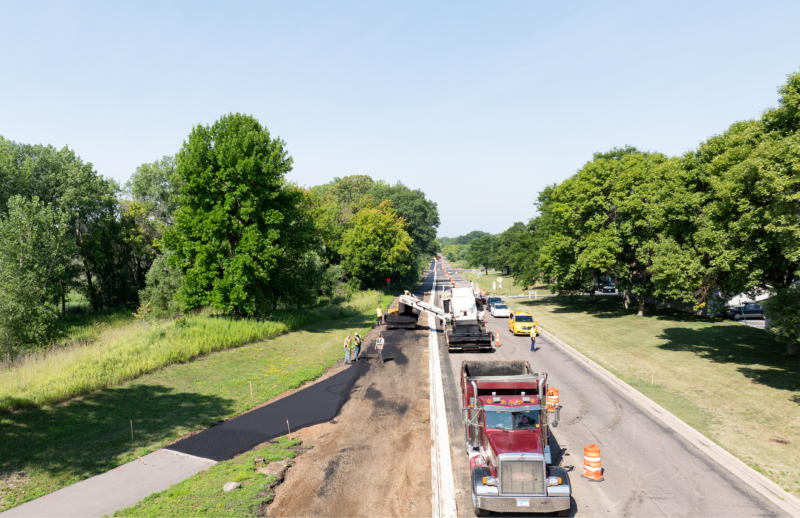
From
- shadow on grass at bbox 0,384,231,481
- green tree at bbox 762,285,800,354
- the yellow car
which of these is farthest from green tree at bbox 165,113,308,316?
green tree at bbox 762,285,800,354

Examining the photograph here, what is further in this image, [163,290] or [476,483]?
[163,290]

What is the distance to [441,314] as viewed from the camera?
105 feet

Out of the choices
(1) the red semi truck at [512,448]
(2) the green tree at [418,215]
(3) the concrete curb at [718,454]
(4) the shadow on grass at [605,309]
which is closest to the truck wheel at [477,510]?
(1) the red semi truck at [512,448]

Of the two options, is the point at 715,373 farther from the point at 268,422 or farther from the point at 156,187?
the point at 156,187

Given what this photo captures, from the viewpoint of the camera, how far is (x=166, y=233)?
30656mm

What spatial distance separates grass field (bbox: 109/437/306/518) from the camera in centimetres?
909

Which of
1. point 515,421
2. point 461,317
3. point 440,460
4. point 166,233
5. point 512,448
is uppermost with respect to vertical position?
point 166,233

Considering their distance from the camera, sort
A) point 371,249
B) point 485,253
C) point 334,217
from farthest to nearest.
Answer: point 485,253 < point 334,217 < point 371,249

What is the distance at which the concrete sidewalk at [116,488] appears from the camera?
9312mm

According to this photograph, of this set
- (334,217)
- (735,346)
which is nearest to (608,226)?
(735,346)

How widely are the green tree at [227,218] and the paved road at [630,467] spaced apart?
1804 centimetres

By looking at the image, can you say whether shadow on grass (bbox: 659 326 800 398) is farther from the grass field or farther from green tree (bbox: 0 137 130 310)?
green tree (bbox: 0 137 130 310)

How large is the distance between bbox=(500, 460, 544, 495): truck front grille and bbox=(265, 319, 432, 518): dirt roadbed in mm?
1919

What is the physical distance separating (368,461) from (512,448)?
4349mm
